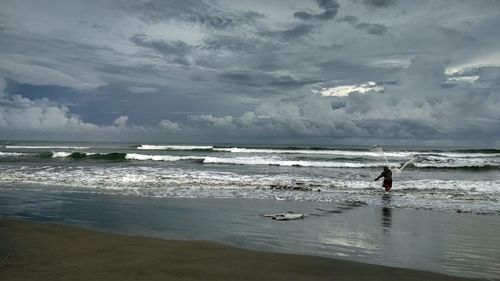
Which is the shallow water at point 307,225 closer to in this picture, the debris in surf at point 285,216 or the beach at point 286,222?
the beach at point 286,222

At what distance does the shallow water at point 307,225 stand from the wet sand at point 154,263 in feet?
1.99

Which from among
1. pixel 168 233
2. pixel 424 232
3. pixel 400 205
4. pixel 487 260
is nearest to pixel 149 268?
pixel 168 233

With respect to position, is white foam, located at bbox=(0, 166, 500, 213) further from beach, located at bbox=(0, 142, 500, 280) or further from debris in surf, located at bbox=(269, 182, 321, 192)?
debris in surf, located at bbox=(269, 182, 321, 192)

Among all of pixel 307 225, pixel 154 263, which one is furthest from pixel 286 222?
pixel 154 263

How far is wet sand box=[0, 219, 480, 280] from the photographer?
504cm

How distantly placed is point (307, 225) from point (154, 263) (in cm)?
446

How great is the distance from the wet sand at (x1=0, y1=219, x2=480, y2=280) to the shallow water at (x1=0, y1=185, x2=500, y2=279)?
23.9 inches

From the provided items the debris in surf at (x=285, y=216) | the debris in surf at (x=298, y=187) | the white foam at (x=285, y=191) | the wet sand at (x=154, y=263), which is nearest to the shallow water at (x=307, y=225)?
the debris in surf at (x=285, y=216)

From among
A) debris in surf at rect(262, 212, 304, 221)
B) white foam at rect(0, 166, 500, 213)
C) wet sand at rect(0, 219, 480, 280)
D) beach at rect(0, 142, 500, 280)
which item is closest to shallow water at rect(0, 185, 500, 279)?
beach at rect(0, 142, 500, 280)

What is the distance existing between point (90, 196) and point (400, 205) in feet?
33.9

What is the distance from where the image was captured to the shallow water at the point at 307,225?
666 cm

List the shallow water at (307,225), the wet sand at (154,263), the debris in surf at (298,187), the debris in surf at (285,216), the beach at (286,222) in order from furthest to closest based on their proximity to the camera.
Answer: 1. the debris in surf at (298,187)
2. the debris in surf at (285,216)
3. the shallow water at (307,225)
4. the beach at (286,222)
5. the wet sand at (154,263)

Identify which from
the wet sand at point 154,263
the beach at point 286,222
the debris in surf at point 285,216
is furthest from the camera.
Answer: the debris in surf at point 285,216

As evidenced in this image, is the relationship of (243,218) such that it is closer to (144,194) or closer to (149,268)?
(149,268)
